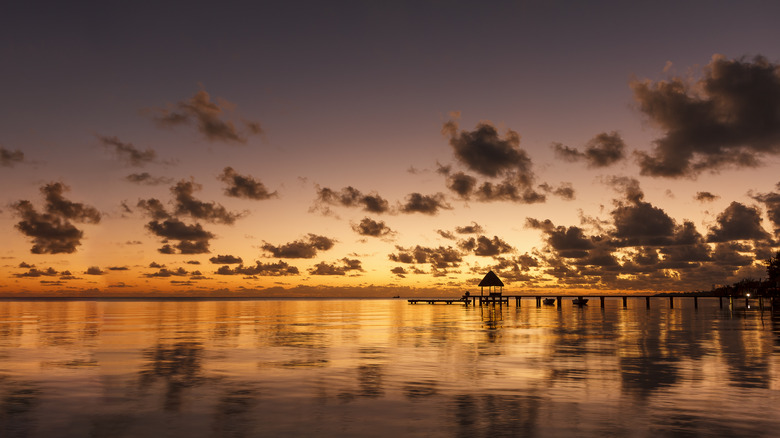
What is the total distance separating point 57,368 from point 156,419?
44.3 ft

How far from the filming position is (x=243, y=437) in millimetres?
14344

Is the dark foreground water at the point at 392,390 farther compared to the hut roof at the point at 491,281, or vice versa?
the hut roof at the point at 491,281

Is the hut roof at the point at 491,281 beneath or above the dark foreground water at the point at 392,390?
above

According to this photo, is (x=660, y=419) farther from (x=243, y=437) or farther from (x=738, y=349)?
(x=738, y=349)

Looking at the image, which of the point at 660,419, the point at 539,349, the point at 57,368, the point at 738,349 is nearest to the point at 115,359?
the point at 57,368

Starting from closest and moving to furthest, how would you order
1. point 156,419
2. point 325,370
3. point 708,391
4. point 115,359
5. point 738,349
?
point 156,419
point 708,391
point 325,370
point 115,359
point 738,349

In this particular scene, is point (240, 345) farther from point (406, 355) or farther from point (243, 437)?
point (243, 437)

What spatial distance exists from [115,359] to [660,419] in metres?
25.0

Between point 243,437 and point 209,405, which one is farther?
point 209,405

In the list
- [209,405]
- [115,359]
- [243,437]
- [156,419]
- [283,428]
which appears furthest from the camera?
[115,359]

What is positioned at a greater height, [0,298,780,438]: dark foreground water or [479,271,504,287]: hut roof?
[479,271,504,287]: hut roof

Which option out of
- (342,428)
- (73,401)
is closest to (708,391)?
(342,428)

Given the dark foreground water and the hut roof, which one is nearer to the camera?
the dark foreground water

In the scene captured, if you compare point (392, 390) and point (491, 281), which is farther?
point (491, 281)
